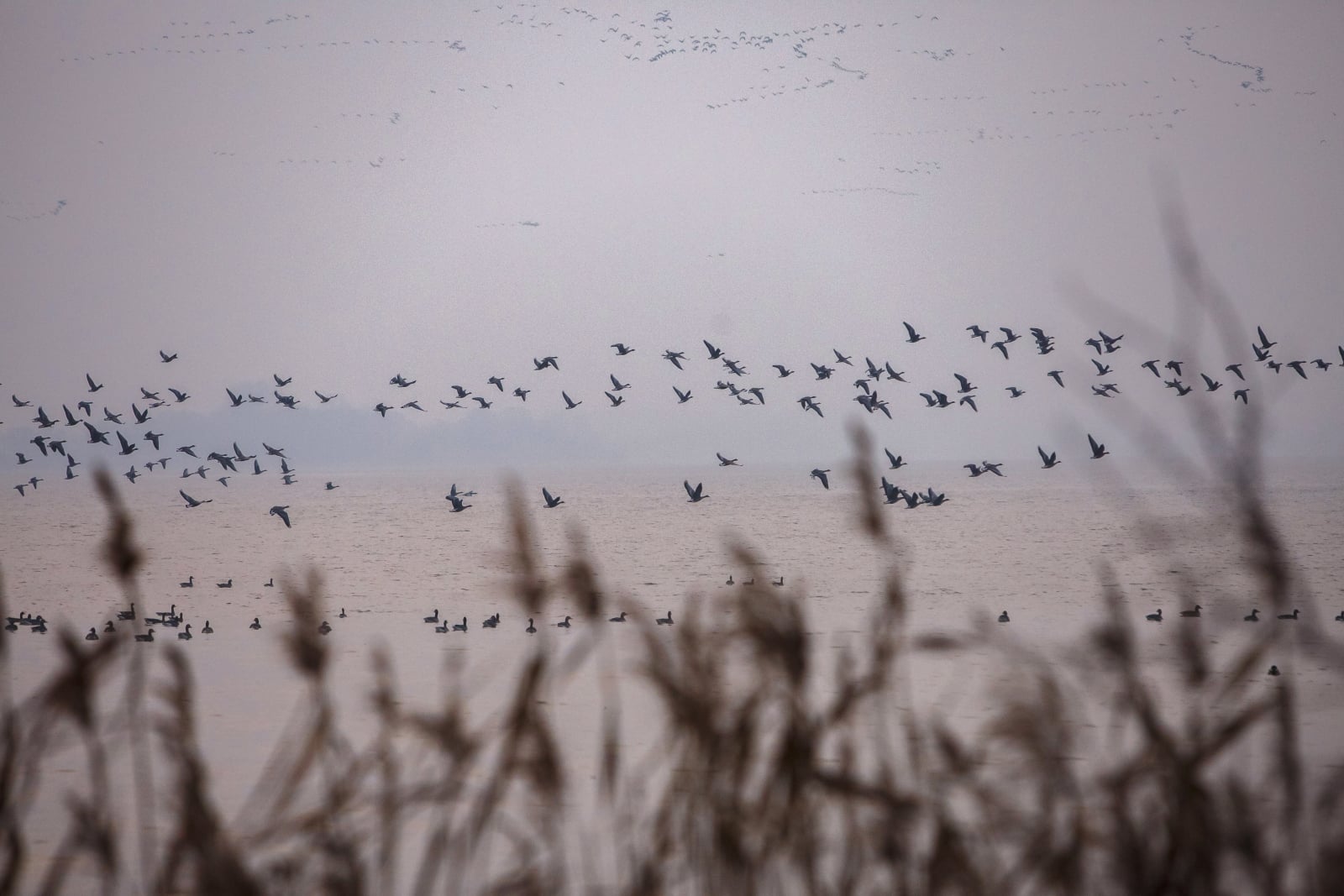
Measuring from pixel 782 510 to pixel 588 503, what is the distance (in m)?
27.6

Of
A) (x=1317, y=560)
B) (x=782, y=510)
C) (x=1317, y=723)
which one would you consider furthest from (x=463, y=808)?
(x=782, y=510)

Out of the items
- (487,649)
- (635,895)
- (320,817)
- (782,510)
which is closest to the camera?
(320,817)

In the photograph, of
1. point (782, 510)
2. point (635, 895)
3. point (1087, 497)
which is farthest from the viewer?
point (1087, 497)

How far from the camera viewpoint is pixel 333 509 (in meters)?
121

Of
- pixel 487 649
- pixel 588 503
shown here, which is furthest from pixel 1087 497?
pixel 487 649

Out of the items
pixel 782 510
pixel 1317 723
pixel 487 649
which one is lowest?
pixel 1317 723

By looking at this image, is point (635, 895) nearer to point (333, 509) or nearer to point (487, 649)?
point (487, 649)

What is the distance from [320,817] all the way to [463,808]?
12.7 metres

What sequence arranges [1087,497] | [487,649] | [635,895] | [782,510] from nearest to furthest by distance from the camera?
1. [635,895]
2. [487,649]
3. [782,510]
4. [1087,497]

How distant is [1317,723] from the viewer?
16594 millimetres

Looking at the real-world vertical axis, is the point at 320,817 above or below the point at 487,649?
below

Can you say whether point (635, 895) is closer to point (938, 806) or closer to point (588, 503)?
point (938, 806)

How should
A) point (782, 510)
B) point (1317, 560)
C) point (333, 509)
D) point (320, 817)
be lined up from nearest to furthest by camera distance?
point (320, 817) → point (1317, 560) → point (782, 510) → point (333, 509)

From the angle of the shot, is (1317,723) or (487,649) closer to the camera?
(1317,723)
